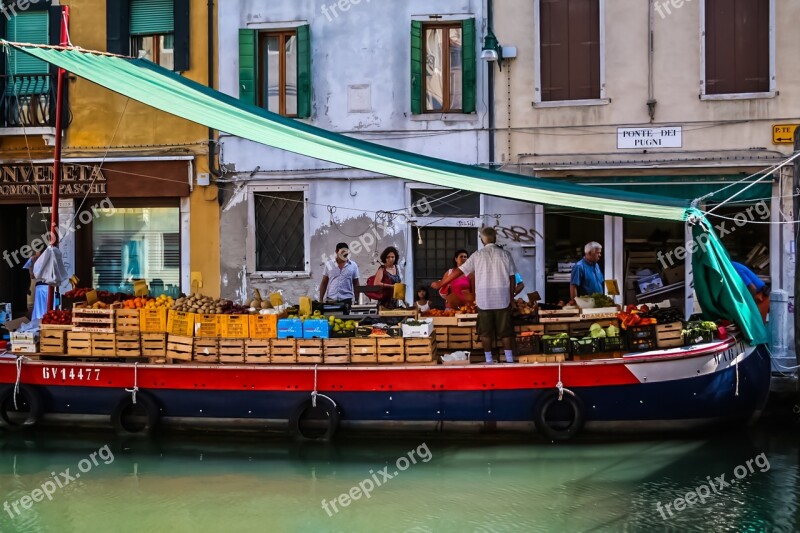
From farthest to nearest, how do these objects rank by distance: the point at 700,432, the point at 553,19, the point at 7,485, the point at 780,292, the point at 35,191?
1. the point at 35,191
2. the point at 553,19
3. the point at 780,292
4. the point at 700,432
5. the point at 7,485

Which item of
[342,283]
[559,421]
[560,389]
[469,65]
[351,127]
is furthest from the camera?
[351,127]

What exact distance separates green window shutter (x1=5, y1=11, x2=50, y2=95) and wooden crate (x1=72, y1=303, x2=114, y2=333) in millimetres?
6869

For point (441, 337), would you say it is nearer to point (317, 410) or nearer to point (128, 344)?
point (317, 410)

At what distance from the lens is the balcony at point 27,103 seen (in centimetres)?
1656

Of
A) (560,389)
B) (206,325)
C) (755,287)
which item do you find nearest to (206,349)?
(206,325)

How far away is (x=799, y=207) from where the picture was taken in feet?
37.0

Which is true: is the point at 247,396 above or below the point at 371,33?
Answer: below

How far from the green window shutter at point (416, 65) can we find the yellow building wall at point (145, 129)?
3631 millimetres

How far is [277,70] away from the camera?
16375 millimetres

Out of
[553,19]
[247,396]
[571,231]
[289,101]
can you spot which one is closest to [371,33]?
[289,101]

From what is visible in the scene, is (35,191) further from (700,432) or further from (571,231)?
(700,432)

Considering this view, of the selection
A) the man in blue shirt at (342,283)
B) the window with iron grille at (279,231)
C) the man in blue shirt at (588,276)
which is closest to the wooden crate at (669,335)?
the man in blue shirt at (588,276)

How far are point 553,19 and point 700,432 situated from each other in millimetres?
7569

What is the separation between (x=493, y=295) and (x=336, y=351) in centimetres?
189
